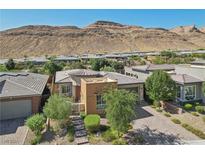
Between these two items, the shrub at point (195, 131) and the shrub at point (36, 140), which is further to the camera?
the shrub at point (195, 131)

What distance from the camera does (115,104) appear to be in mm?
17766

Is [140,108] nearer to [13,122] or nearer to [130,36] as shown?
[13,122]

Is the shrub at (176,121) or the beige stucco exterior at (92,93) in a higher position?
the beige stucco exterior at (92,93)

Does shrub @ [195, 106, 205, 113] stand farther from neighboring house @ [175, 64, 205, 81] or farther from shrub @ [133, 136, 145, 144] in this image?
shrub @ [133, 136, 145, 144]

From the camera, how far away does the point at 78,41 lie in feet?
411

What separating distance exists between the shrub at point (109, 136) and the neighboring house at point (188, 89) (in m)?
11.7

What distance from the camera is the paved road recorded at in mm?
18234

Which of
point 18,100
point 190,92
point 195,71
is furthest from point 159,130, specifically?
point 18,100

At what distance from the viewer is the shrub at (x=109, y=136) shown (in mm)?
18128

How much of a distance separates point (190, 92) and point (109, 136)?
13.8m

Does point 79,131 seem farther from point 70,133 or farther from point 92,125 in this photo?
point 92,125

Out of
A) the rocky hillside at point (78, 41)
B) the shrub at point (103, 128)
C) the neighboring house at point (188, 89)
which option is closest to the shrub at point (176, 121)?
the neighboring house at point (188, 89)

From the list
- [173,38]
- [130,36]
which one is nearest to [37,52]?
[130,36]

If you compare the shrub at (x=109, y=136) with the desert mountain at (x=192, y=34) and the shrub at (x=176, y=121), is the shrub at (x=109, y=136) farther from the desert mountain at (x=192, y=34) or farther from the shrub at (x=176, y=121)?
the desert mountain at (x=192, y=34)
